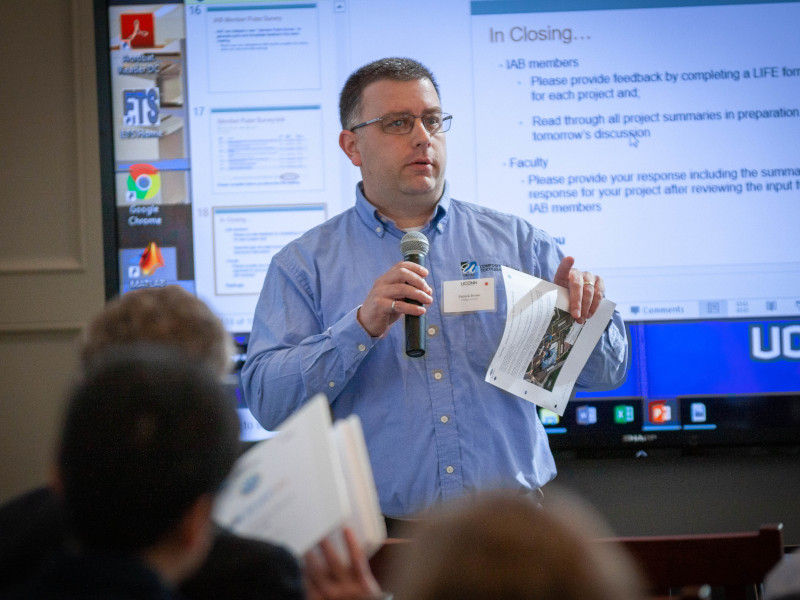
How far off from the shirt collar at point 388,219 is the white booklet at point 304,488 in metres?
1.34

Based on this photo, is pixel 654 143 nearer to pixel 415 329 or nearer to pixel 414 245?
pixel 414 245

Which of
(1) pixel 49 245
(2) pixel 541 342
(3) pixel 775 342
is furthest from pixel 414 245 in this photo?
(1) pixel 49 245

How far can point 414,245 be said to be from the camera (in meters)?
2.05

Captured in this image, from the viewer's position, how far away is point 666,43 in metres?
3.09

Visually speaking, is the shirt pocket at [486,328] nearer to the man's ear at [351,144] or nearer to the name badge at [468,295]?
the name badge at [468,295]

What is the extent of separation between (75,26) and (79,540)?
2.84 meters

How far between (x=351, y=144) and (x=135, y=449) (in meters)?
1.73

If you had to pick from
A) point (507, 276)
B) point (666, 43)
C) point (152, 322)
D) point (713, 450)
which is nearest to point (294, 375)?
point (507, 276)

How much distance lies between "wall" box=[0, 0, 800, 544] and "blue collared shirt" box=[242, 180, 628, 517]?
1.13m

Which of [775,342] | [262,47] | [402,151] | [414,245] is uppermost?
[262,47]

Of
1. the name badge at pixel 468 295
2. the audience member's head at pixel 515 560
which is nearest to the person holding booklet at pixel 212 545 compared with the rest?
the audience member's head at pixel 515 560

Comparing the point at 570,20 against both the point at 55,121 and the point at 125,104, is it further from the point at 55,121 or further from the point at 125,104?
the point at 55,121

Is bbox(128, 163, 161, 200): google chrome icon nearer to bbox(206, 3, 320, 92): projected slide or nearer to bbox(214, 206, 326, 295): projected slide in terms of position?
A: bbox(214, 206, 326, 295): projected slide

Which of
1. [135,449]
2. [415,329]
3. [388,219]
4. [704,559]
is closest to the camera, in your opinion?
[135,449]
